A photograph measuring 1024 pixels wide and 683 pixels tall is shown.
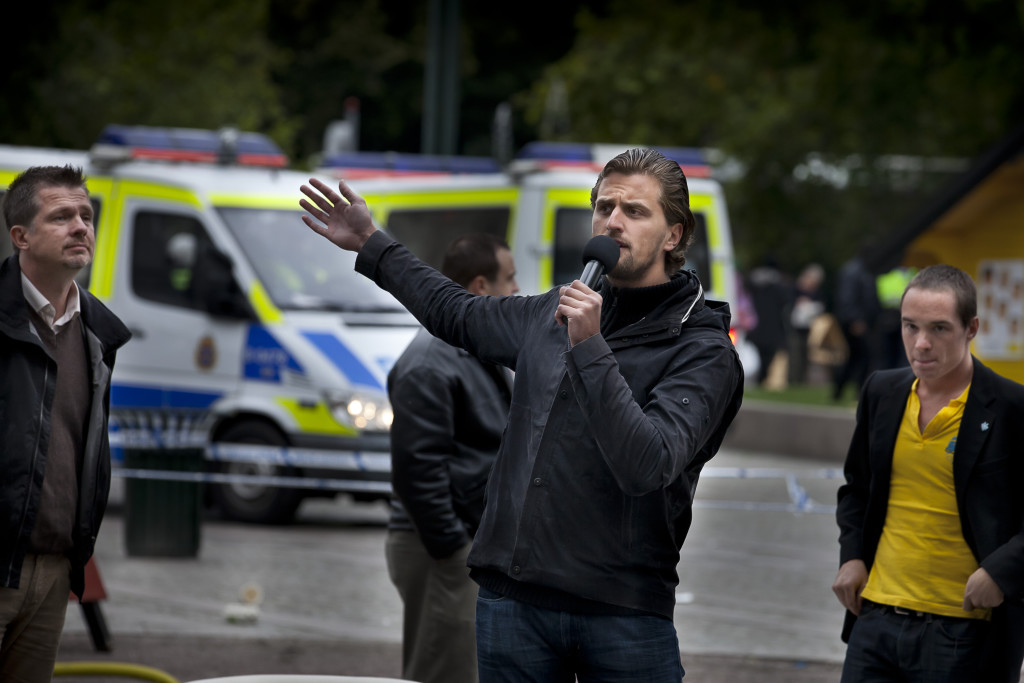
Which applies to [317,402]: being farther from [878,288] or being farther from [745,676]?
[878,288]

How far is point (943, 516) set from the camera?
424 centimetres

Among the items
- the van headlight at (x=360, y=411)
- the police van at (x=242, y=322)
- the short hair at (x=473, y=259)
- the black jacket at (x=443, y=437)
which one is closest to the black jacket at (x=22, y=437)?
the black jacket at (x=443, y=437)

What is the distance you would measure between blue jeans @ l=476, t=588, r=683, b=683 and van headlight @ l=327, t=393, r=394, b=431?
7620mm

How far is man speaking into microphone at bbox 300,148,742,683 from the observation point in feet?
10.8

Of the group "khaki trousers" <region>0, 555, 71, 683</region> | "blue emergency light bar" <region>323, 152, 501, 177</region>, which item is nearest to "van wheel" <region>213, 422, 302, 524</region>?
"blue emergency light bar" <region>323, 152, 501, 177</region>

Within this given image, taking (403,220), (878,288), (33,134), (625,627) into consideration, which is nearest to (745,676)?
(625,627)

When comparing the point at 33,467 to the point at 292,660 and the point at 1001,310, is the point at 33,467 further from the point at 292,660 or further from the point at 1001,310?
the point at 1001,310

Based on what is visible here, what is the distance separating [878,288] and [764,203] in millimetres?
8515

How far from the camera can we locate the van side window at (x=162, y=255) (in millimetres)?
11695

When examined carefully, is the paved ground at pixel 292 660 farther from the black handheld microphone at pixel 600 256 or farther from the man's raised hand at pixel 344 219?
the black handheld microphone at pixel 600 256

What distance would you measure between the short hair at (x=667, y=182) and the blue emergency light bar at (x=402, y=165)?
40.5 ft

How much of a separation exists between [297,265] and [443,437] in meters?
6.72

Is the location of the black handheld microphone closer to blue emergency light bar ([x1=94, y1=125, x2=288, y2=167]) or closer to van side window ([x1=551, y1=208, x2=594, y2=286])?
blue emergency light bar ([x1=94, y1=125, x2=288, y2=167])

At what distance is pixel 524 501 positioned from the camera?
3322 millimetres
